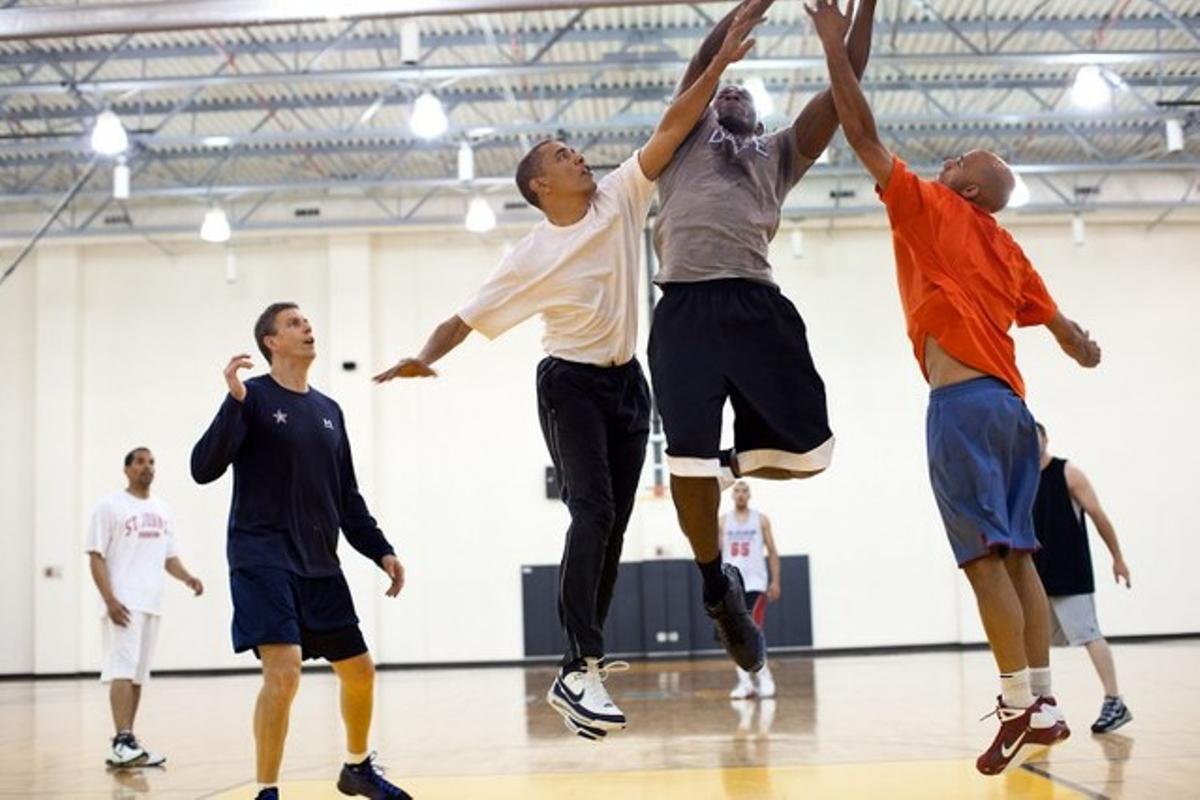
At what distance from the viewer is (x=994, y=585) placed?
4945 millimetres

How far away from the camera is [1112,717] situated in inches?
316

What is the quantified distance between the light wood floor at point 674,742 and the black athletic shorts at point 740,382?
6.24ft

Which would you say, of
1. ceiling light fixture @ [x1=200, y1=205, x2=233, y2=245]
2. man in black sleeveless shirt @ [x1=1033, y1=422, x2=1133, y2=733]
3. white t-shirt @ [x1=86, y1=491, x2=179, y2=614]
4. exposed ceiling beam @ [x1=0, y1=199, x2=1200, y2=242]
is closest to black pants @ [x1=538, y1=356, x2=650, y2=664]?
man in black sleeveless shirt @ [x1=1033, y1=422, x2=1133, y2=733]

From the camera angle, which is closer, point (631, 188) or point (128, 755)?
point (631, 188)

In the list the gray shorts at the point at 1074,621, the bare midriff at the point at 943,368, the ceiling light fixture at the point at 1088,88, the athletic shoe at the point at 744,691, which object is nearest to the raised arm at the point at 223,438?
the bare midriff at the point at 943,368

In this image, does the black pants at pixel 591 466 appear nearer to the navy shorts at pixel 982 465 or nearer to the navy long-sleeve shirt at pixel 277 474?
the navy shorts at pixel 982 465

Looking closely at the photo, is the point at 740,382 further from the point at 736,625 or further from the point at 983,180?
the point at 983,180

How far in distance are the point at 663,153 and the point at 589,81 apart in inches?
421

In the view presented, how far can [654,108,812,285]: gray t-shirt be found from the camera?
4.87 metres

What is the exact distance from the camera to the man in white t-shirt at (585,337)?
4.88m

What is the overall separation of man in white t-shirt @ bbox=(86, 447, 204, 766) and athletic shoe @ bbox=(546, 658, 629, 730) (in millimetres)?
4897

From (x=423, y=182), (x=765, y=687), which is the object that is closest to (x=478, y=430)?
(x=423, y=182)

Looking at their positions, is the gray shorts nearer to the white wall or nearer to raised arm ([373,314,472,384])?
raised arm ([373,314,472,384])

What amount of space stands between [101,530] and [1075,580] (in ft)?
20.1
